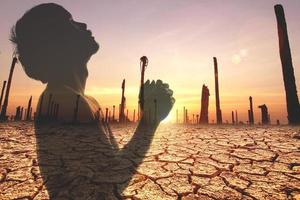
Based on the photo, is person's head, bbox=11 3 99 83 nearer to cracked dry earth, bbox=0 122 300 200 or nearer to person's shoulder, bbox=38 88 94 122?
person's shoulder, bbox=38 88 94 122

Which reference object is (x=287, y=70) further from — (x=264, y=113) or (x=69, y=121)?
(x=69, y=121)

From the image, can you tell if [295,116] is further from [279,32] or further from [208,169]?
[208,169]

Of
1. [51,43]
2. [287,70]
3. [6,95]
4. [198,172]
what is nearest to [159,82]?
[51,43]

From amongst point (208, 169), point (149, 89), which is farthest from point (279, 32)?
point (149, 89)

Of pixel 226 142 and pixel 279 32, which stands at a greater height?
pixel 279 32

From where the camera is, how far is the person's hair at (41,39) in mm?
20094

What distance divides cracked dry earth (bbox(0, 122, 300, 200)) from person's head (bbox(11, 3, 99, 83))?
737 inches

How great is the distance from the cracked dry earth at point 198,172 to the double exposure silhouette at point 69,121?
0.15 metres

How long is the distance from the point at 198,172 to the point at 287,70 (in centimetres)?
952

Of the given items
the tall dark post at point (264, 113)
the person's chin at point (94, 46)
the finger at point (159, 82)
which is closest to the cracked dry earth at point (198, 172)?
the tall dark post at point (264, 113)

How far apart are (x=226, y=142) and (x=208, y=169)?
2.13 m

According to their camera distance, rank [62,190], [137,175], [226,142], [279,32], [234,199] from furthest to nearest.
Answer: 1. [279,32]
2. [226,142]
3. [137,175]
4. [62,190]
5. [234,199]

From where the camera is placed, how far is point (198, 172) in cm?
337

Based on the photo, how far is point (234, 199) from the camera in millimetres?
2475
